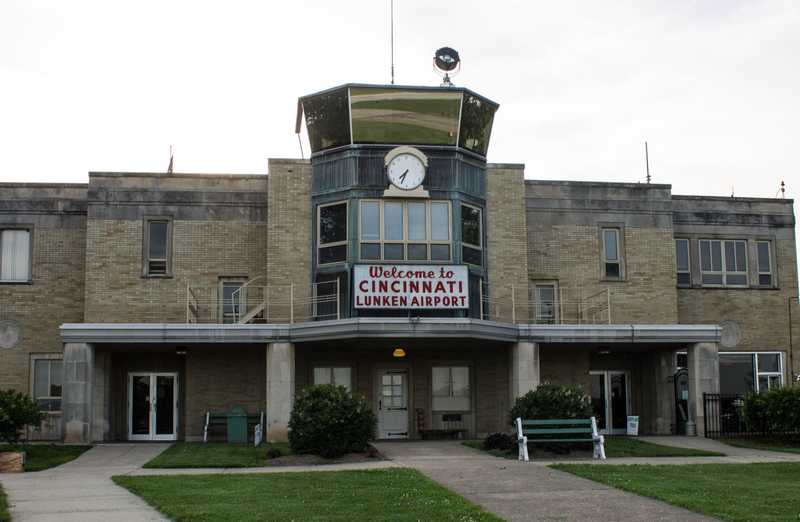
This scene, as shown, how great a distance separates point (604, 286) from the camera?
31906 mm

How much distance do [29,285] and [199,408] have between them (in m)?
6.55

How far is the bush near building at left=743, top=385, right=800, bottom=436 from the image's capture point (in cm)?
2595

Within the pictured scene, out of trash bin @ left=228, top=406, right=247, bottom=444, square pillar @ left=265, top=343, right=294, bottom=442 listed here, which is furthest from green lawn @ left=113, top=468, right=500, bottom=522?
trash bin @ left=228, top=406, right=247, bottom=444

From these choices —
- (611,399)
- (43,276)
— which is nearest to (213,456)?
(43,276)

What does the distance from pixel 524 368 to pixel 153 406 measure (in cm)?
1138

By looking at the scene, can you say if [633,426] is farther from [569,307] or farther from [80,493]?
[80,493]

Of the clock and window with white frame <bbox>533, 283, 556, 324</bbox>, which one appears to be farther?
window with white frame <bbox>533, 283, 556, 324</bbox>

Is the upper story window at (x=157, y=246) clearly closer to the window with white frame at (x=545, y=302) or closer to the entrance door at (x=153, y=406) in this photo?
the entrance door at (x=153, y=406)

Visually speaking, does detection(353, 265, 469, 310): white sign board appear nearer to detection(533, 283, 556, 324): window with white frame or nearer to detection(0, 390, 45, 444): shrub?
detection(533, 283, 556, 324): window with white frame

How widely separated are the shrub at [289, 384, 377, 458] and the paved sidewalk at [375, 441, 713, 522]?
112 cm

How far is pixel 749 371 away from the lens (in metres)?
33.9

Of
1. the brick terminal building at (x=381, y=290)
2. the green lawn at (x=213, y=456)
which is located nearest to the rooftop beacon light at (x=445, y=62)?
the brick terminal building at (x=381, y=290)

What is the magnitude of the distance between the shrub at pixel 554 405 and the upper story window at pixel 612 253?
9.15 meters

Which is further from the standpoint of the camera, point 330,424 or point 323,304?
point 323,304
